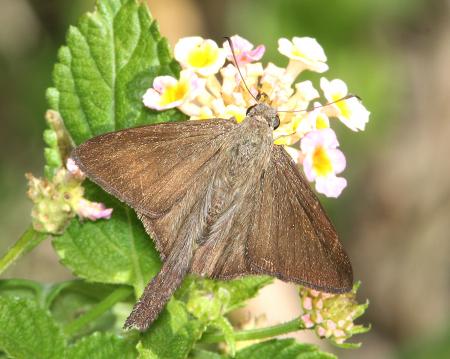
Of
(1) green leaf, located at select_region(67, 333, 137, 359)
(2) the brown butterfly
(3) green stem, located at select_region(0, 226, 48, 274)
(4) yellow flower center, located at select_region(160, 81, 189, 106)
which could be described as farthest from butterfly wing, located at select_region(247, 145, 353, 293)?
(3) green stem, located at select_region(0, 226, 48, 274)

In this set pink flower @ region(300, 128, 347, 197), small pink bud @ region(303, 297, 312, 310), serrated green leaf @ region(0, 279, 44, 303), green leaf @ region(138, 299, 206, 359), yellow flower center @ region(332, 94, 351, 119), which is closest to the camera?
green leaf @ region(138, 299, 206, 359)

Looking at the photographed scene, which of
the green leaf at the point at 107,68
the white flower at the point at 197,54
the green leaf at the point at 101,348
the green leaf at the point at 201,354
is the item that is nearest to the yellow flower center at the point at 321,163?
the white flower at the point at 197,54

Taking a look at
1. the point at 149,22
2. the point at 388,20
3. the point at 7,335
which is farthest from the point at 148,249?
the point at 388,20

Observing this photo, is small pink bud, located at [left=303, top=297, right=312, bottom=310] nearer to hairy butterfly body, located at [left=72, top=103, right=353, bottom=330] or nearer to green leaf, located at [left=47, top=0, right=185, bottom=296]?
hairy butterfly body, located at [left=72, top=103, right=353, bottom=330]

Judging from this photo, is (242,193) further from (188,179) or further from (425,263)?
(425,263)

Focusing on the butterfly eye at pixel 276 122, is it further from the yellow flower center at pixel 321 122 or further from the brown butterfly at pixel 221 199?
the yellow flower center at pixel 321 122

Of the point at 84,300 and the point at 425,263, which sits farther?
the point at 425,263
